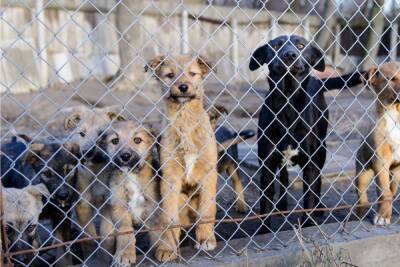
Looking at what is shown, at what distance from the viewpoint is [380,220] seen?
3.77 meters

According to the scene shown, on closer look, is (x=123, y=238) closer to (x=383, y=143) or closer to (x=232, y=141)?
(x=232, y=141)

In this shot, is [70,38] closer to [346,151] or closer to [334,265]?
[346,151]

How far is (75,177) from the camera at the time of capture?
4039mm

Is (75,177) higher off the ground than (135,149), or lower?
lower

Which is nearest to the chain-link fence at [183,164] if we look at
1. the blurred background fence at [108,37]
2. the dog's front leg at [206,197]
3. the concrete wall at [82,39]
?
the dog's front leg at [206,197]

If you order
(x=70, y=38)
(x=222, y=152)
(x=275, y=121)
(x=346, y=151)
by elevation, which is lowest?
(x=70, y=38)

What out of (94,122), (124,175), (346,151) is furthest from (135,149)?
(346,151)

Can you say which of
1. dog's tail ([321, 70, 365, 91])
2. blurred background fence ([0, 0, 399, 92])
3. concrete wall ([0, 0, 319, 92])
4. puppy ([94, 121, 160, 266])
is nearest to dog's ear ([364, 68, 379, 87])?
dog's tail ([321, 70, 365, 91])

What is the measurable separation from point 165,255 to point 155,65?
137 cm

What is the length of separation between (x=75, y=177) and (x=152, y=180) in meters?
0.69

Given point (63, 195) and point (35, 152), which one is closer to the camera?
point (63, 195)

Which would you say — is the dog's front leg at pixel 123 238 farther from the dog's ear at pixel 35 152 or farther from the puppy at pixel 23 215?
the dog's ear at pixel 35 152

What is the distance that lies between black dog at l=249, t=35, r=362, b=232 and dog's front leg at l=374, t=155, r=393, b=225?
0.52 metres

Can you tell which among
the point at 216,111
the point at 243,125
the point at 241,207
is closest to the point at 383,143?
the point at 216,111
